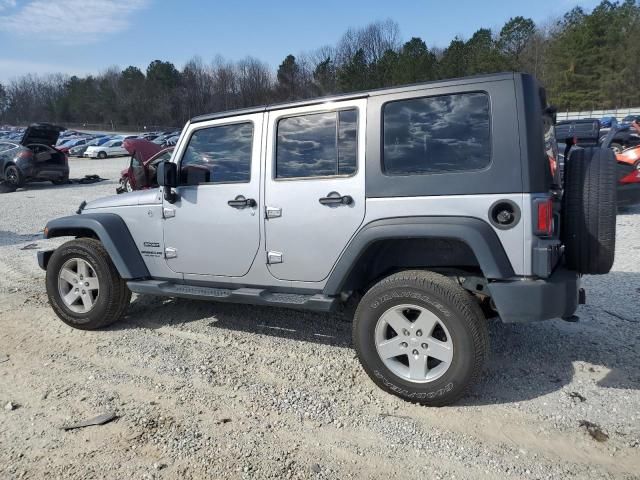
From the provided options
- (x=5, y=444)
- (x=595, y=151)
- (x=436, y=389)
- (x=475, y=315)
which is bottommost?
(x=5, y=444)

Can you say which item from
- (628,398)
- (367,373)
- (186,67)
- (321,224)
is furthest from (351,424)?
(186,67)

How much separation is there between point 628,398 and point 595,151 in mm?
1644

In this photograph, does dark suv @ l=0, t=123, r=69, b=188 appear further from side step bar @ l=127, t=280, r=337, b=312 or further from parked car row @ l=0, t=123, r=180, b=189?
side step bar @ l=127, t=280, r=337, b=312

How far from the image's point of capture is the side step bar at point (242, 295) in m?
3.68

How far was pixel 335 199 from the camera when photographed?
11.5 feet

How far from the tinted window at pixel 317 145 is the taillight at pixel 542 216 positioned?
1.21 m

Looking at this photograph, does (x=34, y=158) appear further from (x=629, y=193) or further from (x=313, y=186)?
(x=629, y=193)

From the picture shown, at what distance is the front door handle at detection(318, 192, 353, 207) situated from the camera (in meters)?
3.48

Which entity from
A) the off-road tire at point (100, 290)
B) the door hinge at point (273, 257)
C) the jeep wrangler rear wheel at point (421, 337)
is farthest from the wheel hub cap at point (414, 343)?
the off-road tire at point (100, 290)

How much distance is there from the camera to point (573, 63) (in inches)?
2297

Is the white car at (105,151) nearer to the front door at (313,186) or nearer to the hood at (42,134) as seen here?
the hood at (42,134)

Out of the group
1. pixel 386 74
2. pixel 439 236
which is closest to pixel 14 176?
pixel 439 236

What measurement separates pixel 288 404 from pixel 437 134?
6.68 ft

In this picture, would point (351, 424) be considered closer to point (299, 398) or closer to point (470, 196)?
point (299, 398)
